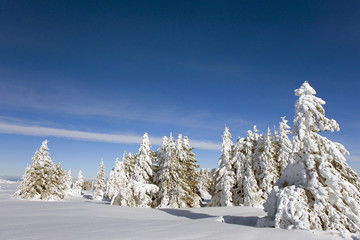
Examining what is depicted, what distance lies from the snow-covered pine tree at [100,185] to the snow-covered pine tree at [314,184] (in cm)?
7648

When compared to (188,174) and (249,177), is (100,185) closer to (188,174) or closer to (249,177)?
(188,174)

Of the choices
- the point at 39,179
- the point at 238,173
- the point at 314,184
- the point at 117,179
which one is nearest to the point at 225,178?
the point at 238,173

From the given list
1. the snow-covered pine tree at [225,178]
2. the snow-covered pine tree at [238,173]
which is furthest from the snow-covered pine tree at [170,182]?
the snow-covered pine tree at [238,173]

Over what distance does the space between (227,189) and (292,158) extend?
70.8 feet

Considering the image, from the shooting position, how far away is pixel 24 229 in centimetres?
774

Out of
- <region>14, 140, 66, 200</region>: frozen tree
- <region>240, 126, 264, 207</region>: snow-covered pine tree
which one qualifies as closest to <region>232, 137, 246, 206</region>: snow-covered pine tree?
<region>240, 126, 264, 207</region>: snow-covered pine tree

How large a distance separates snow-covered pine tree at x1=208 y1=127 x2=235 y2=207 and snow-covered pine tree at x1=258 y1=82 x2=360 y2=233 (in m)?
20.9

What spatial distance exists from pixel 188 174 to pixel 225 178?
592 centimetres

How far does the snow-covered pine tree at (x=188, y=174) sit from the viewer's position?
105 ft

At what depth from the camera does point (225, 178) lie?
3150 cm

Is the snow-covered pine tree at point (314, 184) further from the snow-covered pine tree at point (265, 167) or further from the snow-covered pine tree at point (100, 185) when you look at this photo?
the snow-covered pine tree at point (100, 185)

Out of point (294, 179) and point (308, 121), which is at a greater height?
point (308, 121)

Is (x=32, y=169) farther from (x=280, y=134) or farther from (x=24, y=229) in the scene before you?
(x=280, y=134)

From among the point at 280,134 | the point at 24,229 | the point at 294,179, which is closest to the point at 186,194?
the point at 280,134
